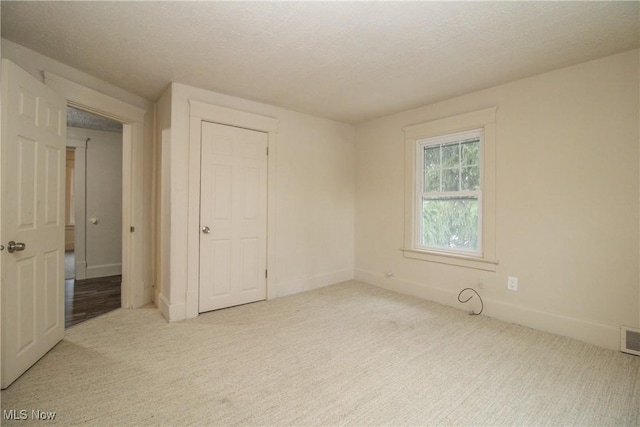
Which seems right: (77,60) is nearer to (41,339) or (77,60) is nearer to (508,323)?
(41,339)

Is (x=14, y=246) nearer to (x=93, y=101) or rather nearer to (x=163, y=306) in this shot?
(x=163, y=306)

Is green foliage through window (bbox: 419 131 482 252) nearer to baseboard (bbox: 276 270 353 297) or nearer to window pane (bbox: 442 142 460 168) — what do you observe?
window pane (bbox: 442 142 460 168)

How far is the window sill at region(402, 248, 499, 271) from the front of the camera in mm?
3168

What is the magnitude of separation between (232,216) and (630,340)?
374cm

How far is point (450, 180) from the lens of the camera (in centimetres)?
357

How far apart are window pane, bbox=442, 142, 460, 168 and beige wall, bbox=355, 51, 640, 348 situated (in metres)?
0.41

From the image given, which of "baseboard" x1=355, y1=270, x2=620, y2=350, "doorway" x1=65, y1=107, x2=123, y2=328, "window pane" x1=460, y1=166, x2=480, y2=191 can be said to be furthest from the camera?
"doorway" x1=65, y1=107, x2=123, y2=328

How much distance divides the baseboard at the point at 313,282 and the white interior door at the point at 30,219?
2.19m

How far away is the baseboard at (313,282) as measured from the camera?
3.86m

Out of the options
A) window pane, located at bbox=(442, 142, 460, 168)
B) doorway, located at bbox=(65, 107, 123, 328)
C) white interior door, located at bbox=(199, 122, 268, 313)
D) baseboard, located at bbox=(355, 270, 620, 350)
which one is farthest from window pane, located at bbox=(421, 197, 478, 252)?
doorway, located at bbox=(65, 107, 123, 328)

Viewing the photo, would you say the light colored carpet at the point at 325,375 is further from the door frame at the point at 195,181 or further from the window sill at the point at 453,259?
the window sill at the point at 453,259

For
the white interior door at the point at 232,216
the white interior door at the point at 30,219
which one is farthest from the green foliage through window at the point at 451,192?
the white interior door at the point at 30,219

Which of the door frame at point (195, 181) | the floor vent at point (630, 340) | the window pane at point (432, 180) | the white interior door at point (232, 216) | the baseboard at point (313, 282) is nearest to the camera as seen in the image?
the floor vent at point (630, 340)

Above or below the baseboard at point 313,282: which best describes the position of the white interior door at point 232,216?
above
